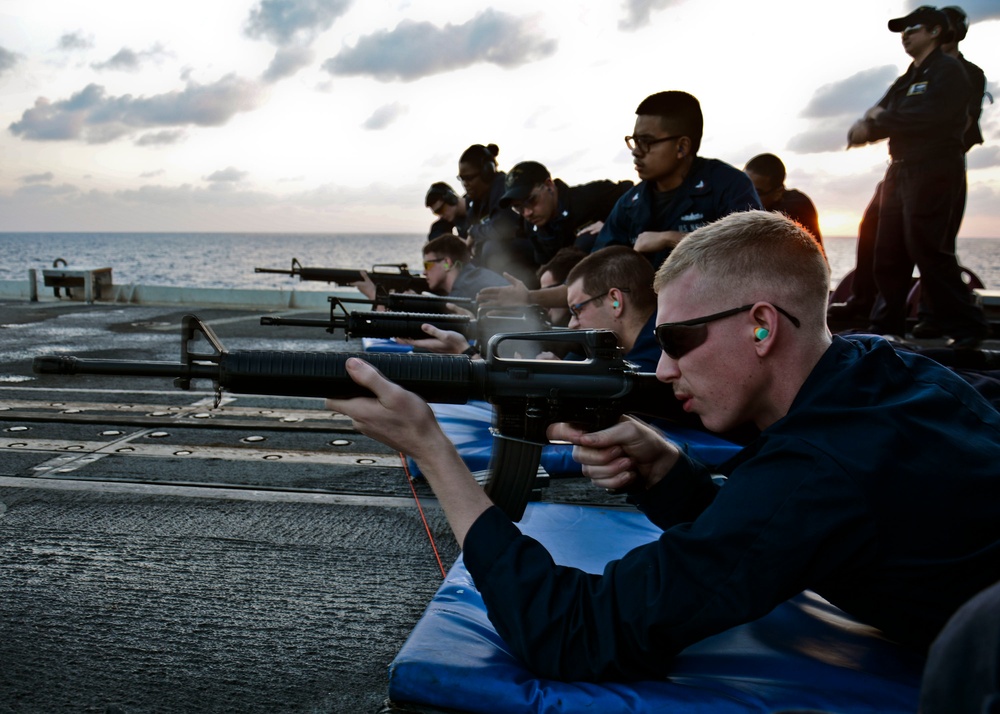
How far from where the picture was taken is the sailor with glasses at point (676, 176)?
17.0 feet

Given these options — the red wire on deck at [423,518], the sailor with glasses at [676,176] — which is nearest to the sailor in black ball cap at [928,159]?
the sailor with glasses at [676,176]

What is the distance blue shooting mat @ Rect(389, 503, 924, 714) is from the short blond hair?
0.82m

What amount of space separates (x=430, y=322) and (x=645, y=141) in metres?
1.95

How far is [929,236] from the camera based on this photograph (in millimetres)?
6289

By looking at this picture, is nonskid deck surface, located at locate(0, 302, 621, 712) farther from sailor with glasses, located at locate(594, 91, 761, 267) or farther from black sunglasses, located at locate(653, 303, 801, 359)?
sailor with glasses, located at locate(594, 91, 761, 267)

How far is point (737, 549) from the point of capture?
149 cm

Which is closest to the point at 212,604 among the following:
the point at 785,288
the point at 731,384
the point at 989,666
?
the point at 731,384

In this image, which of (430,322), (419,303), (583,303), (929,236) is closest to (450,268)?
(419,303)

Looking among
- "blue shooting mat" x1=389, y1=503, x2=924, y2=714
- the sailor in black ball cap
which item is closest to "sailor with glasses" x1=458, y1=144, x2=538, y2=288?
the sailor in black ball cap

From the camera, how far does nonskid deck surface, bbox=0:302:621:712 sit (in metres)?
2.15

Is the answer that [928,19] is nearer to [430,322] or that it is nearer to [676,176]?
[676,176]

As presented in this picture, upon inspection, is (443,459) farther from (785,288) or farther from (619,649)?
(785,288)

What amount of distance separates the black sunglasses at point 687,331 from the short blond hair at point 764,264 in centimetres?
3

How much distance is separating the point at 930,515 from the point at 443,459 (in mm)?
1028
